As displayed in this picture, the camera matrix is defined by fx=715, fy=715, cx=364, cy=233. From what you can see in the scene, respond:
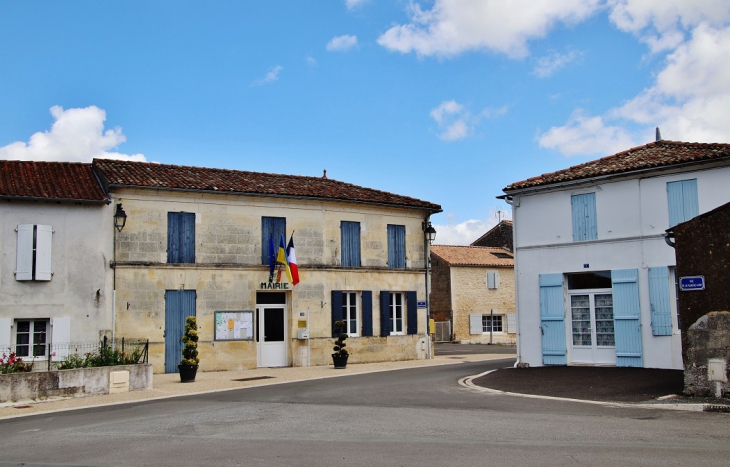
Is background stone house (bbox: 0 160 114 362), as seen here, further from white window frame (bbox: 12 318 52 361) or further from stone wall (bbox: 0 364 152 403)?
stone wall (bbox: 0 364 152 403)

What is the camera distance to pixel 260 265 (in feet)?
72.3

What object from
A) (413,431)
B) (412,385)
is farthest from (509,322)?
(413,431)

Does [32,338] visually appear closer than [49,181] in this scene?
Yes

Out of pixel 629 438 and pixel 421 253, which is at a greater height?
pixel 421 253

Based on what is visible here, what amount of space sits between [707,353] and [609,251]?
6.49 m

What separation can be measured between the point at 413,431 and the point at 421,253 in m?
15.7

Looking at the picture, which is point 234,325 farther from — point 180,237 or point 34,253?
point 34,253

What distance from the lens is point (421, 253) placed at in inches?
999

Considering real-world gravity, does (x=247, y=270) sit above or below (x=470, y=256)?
below

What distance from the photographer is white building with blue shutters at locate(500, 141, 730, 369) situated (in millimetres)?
17281

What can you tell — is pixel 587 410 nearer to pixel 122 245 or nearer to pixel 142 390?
pixel 142 390

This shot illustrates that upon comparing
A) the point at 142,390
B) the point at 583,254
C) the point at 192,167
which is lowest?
the point at 142,390

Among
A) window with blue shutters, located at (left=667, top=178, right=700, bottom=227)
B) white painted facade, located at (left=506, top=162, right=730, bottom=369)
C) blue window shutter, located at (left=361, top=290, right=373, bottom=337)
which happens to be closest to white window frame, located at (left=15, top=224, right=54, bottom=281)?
blue window shutter, located at (left=361, top=290, right=373, bottom=337)

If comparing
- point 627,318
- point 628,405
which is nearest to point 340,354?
point 627,318
